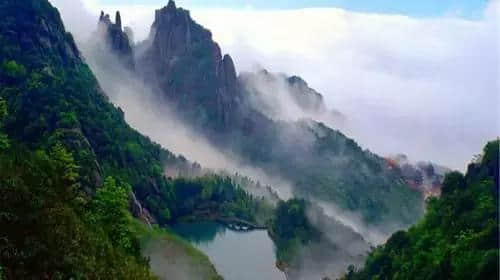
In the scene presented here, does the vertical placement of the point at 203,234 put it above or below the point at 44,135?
above

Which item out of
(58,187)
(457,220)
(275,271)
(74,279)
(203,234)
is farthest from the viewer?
(203,234)

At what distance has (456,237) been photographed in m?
70.1

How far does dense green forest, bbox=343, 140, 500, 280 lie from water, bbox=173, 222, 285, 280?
1692 inches

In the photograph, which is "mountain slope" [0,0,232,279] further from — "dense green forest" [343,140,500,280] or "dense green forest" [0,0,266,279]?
"dense green forest" [343,140,500,280]

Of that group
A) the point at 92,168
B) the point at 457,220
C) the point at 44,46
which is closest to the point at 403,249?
the point at 457,220

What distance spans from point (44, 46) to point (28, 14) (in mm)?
8320

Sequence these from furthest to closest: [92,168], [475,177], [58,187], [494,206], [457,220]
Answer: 1. [92,168]
2. [475,177]
3. [457,220]
4. [494,206]
5. [58,187]

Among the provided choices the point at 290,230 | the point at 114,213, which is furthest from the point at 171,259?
the point at 290,230

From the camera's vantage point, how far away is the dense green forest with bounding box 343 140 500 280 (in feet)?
193

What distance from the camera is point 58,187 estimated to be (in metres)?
49.4

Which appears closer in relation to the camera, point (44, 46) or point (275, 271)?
point (275, 271)

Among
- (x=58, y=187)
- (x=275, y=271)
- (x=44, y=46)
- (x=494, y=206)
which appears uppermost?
(x=44, y=46)

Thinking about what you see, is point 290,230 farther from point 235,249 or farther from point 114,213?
point 114,213

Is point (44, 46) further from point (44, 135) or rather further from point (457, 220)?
point (457, 220)
